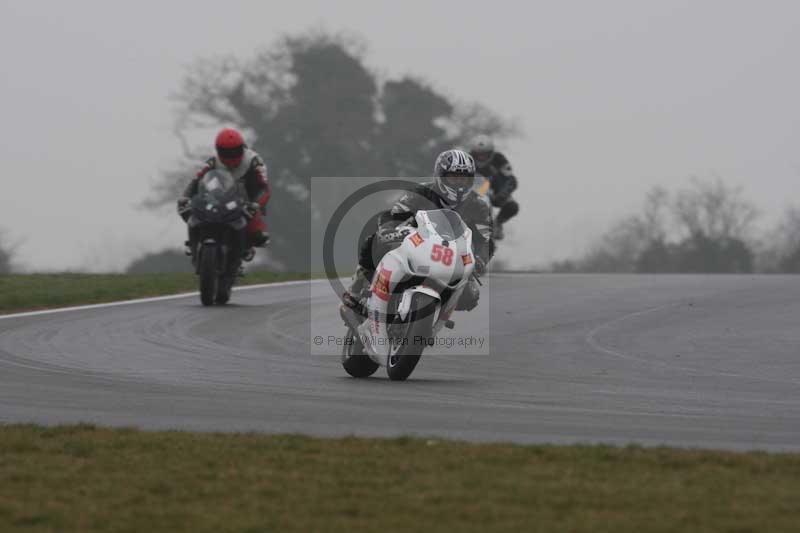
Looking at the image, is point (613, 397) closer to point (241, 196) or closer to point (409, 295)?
point (409, 295)

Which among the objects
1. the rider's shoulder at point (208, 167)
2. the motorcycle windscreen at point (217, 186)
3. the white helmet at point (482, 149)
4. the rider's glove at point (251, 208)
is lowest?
the rider's glove at point (251, 208)

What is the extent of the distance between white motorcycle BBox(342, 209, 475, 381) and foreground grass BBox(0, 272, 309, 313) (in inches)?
347

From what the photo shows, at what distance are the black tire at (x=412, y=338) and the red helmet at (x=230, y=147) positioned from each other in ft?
27.1

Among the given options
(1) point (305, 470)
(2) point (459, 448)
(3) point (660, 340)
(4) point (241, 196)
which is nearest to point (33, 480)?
(1) point (305, 470)

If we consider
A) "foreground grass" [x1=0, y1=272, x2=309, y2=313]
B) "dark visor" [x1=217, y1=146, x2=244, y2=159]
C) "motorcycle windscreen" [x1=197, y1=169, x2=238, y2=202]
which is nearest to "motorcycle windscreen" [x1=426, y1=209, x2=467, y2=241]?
"motorcycle windscreen" [x1=197, y1=169, x2=238, y2=202]

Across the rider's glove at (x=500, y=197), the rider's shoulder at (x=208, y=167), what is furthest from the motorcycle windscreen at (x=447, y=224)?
the rider's glove at (x=500, y=197)

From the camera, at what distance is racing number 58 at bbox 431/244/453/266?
439 inches

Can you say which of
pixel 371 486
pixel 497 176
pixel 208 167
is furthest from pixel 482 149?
pixel 371 486

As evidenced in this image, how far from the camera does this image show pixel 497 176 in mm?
24078

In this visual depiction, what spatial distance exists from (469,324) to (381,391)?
6.60m

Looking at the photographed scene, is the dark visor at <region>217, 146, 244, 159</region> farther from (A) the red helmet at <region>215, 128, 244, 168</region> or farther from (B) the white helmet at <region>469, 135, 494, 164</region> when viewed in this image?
(B) the white helmet at <region>469, 135, 494, 164</region>

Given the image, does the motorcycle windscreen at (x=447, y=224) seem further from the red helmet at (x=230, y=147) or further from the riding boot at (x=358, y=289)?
the red helmet at (x=230, y=147)

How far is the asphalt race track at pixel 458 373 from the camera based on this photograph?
917cm

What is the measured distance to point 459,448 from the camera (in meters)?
7.97
